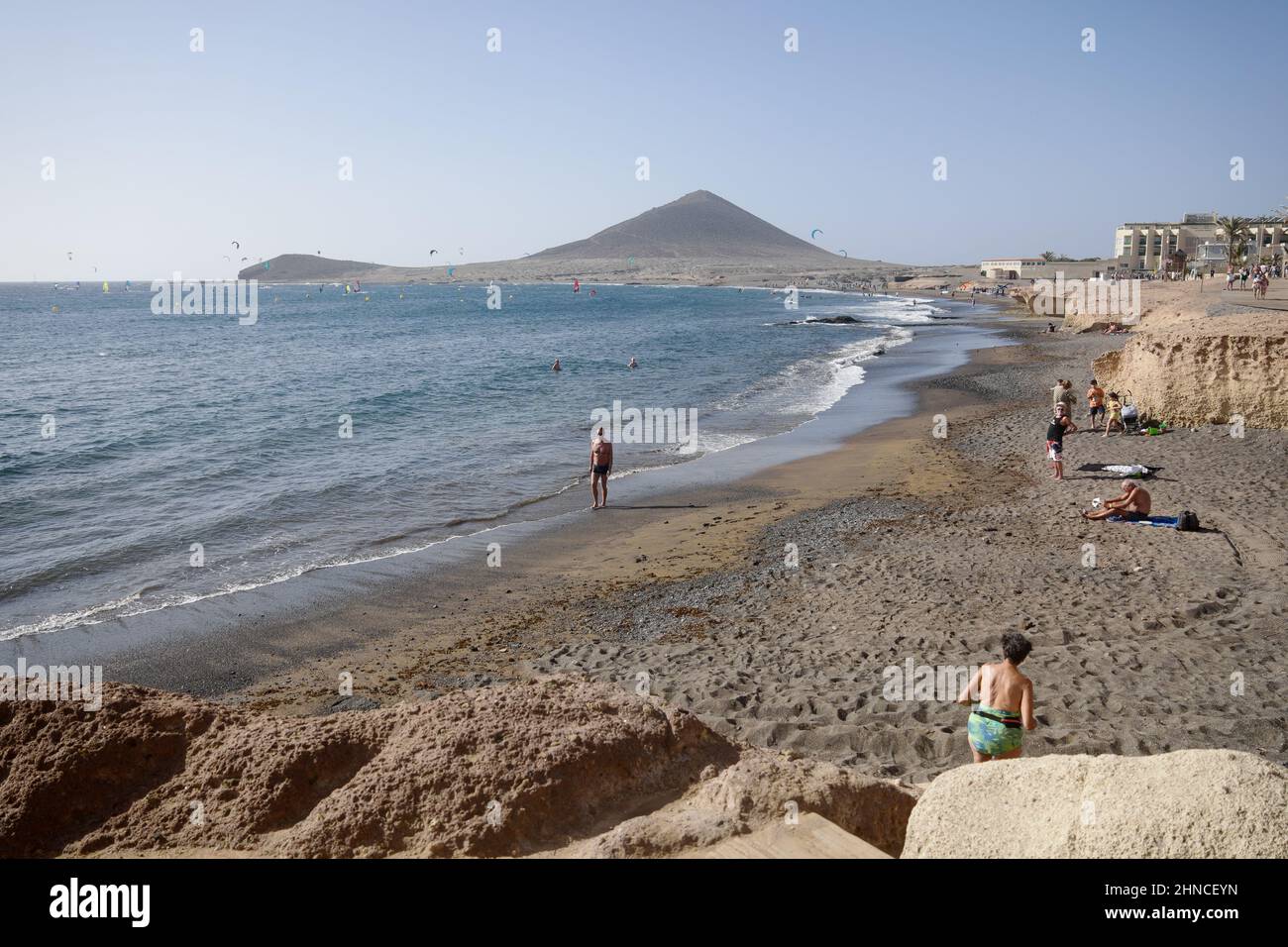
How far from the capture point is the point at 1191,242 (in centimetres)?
9431

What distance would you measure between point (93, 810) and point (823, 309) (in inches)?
3642

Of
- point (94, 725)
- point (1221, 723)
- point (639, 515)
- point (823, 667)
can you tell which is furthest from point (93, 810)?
point (639, 515)

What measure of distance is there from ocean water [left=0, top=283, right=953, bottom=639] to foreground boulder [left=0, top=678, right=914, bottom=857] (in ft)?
28.1

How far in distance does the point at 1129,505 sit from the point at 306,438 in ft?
72.4

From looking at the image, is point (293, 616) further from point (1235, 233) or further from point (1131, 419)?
point (1235, 233)

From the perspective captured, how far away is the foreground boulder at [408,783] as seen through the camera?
3.95 metres

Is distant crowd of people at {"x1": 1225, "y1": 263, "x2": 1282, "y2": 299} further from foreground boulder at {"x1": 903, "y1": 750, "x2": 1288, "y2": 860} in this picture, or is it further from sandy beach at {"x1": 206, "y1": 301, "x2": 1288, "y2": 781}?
foreground boulder at {"x1": 903, "y1": 750, "x2": 1288, "y2": 860}

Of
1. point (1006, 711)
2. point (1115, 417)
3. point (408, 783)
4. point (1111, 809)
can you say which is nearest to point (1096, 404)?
point (1115, 417)

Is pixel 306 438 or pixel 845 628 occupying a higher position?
pixel 306 438

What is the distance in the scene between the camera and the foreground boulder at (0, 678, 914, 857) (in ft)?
13.0

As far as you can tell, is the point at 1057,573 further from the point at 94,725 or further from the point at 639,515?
the point at 94,725

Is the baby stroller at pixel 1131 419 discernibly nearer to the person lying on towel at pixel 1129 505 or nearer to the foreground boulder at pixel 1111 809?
the person lying on towel at pixel 1129 505

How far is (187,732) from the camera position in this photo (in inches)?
185

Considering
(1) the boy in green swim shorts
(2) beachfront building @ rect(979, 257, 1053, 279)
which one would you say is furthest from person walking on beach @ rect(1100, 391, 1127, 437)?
(2) beachfront building @ rect(979, 257, 1053, 279)
